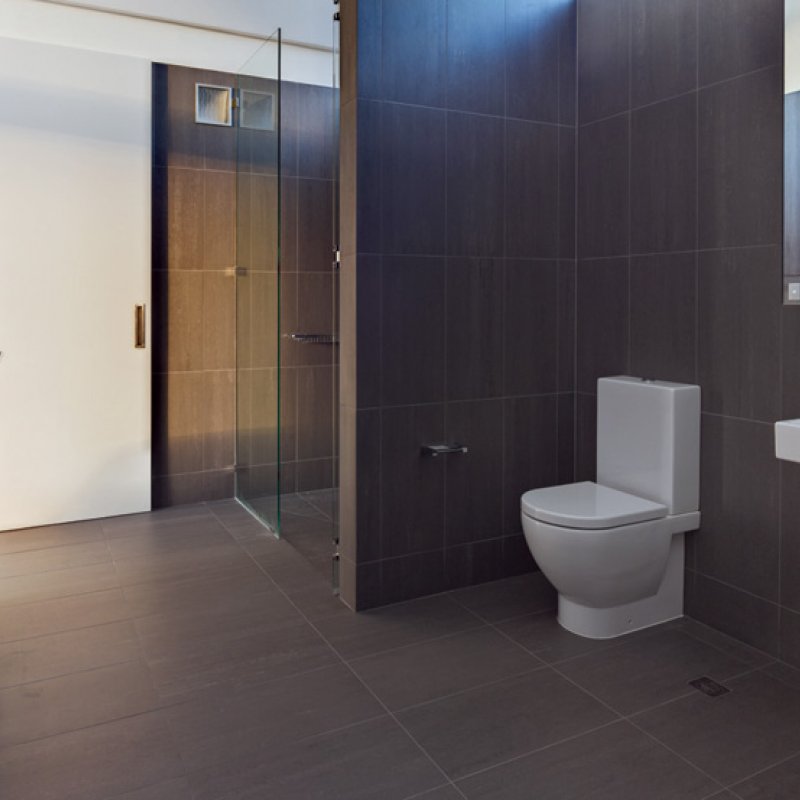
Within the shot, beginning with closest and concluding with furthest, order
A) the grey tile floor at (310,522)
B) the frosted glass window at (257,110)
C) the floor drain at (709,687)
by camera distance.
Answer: the floor drain at (709,687), the grey tile floor at (310,522), the frosted glass window at (257,110)

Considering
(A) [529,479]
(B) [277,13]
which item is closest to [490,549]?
(A) [529,479]

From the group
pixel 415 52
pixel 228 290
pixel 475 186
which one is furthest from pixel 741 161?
pixel 228 290

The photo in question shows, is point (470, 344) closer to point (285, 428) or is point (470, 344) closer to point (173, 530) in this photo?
point (285, 428)

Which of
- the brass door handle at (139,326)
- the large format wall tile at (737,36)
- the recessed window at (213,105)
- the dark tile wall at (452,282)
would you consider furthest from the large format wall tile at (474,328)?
the recessed window at (213,105)

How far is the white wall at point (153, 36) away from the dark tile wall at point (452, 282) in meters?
0.95

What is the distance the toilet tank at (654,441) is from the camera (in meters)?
2.45

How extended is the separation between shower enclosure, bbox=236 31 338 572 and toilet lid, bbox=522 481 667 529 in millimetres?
967

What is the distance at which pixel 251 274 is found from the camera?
3.75m

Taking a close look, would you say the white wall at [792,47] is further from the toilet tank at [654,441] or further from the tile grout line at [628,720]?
the tile grout line at [628,720]

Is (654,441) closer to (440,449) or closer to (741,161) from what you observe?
(440,449)

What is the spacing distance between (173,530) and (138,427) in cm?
59

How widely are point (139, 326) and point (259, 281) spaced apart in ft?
2.20

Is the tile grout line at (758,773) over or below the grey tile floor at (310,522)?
below

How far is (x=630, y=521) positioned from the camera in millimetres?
2330
